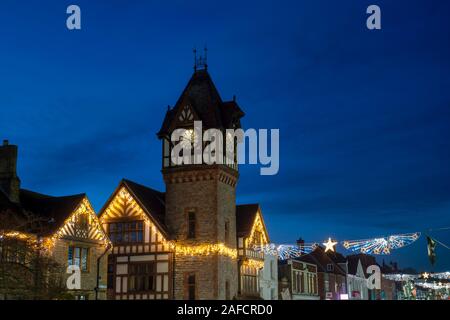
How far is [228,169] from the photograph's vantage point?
44.1 m

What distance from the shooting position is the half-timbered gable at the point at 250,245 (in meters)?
46.6

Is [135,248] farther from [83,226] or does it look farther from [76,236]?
[76,236]

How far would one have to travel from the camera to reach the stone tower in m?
41.5

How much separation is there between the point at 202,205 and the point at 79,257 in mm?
10552

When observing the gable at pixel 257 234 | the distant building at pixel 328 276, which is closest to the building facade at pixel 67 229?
the gable at pixel 257 234

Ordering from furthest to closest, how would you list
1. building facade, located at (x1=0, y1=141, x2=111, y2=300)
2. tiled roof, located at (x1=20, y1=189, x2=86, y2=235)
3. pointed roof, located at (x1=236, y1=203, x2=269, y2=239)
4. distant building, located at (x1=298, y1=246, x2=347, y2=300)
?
distant building, located at (x1=298, y1=246, x2=347, y2=300) → pointed roof, located at (x1=236, y1=203, x2=269, y2=239) → tiled roof, located at (x1=20, y1=189, x2=86, y2=235) → building facade, located at (x1=0, y1=141, x2=111, y2=300)

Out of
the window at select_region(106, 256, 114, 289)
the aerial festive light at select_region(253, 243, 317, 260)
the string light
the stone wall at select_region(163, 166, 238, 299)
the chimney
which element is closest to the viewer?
the chimney

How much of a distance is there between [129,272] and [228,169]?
1056 centimetres

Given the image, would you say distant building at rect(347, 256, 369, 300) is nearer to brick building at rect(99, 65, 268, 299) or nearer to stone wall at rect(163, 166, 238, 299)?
brick building at rect(99, 65, 268, 299)

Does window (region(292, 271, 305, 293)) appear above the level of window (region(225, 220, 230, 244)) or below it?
below

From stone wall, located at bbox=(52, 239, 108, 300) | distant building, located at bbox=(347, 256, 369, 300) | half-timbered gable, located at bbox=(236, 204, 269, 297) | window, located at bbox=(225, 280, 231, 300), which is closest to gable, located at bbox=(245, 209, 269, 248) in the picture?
half-timbered gable, located at bbox=(236, 204, 269, 297)

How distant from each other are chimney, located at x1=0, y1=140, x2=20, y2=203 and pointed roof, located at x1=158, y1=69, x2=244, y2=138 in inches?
480
